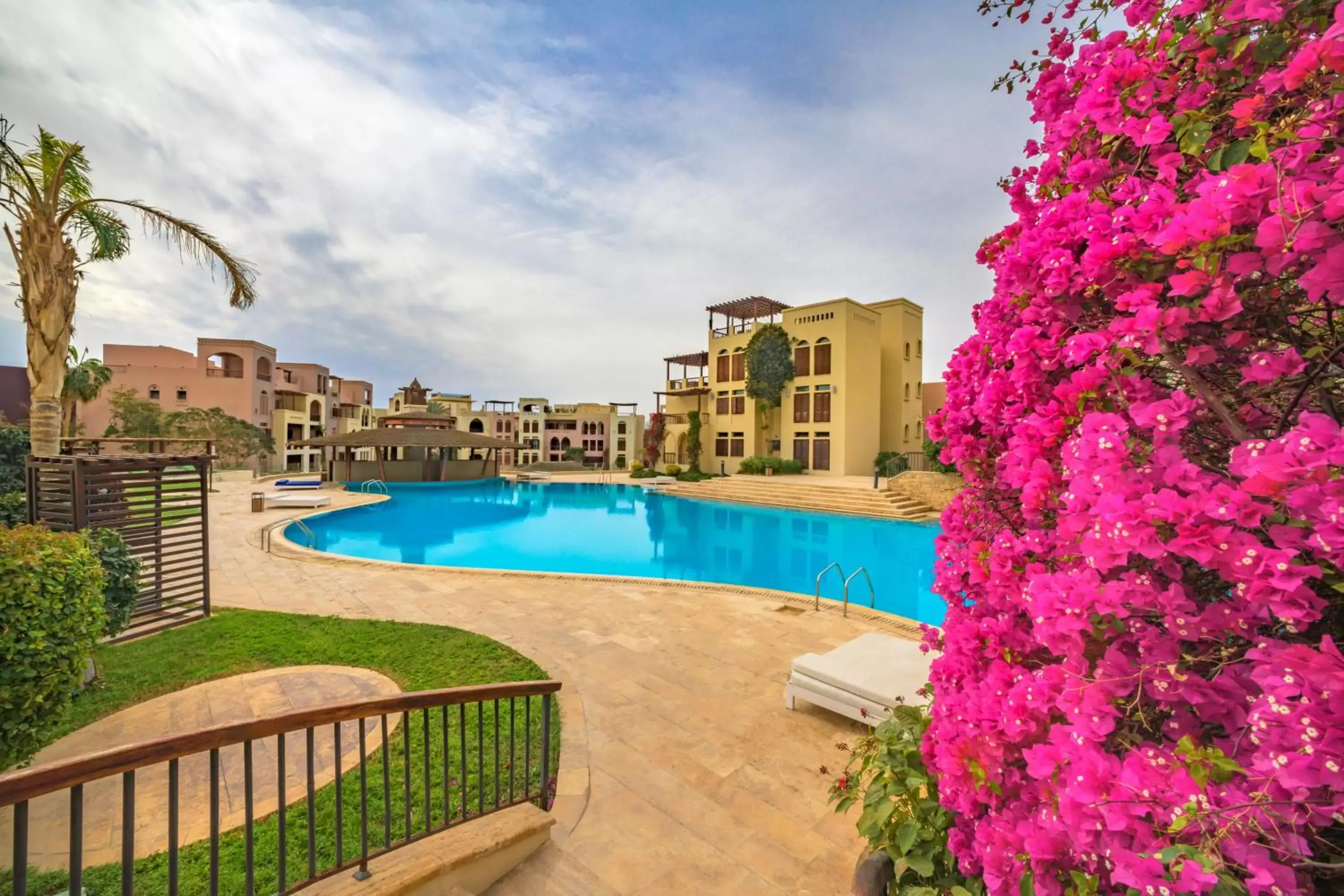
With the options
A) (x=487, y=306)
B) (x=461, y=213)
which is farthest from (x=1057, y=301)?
(x=487, y=306)

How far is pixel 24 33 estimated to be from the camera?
5.44 m

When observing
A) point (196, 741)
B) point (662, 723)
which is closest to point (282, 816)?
point (196, 741)

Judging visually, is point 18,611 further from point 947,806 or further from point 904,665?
point 904,665

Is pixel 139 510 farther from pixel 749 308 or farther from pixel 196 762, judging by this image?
pixel 749 308

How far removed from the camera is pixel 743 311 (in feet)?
108

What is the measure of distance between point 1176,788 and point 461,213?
1684cm

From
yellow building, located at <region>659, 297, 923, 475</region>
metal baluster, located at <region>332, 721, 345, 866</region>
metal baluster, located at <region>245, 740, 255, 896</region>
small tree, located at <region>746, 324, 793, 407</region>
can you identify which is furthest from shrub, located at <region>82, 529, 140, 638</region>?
small tree, located at <region>746, 324, 793, 407</region>

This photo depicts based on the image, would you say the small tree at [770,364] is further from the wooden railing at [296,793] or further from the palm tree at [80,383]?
the palm tree at [80,383]

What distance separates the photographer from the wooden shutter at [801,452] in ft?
100

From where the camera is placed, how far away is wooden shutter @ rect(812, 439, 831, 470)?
2953cm

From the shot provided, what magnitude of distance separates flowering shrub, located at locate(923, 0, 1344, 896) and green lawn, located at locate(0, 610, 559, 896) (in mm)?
3140

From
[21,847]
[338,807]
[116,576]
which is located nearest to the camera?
[21,847]

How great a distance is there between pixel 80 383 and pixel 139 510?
24.7 m

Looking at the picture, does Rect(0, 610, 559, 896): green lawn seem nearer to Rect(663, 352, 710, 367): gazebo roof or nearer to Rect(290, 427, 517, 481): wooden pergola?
Rect(290, 427, 517, 481): wooden pergola
